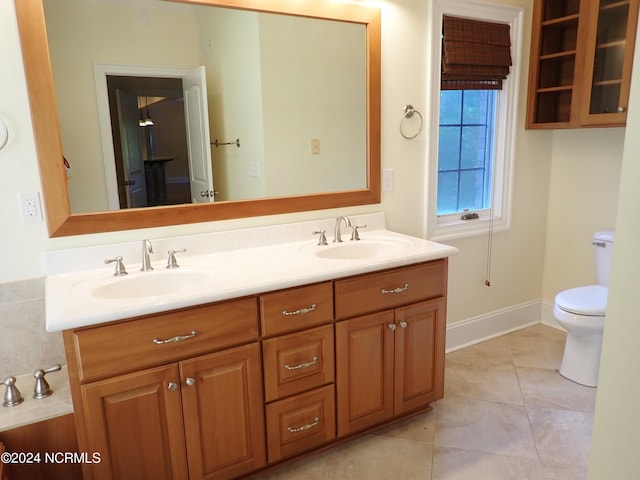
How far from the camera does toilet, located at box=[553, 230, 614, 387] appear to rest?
2516mm

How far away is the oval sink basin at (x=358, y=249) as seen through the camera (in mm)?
2234

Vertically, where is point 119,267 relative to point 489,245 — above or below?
above

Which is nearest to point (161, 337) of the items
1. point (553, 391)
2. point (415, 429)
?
point (415, 429)

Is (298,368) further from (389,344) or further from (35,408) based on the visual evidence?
(35,408)

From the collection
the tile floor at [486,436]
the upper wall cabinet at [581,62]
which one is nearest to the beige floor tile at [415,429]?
the tile floor at [486,436]

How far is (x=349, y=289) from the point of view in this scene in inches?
75.4

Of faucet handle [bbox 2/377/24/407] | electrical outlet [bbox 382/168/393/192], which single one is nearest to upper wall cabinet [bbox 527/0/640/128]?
electrical outlet [bbox 382/168/393/192]

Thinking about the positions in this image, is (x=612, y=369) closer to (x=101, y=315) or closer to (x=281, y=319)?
(x=281, y=319)

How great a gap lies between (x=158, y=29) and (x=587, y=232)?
2.78 meters

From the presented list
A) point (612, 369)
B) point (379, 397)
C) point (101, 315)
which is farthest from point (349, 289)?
point (612, 369)

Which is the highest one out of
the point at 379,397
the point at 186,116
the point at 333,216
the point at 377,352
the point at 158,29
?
the point at 158,29

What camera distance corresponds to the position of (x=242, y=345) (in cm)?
171

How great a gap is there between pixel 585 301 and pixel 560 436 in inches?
29.8

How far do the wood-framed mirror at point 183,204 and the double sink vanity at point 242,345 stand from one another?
101mm
